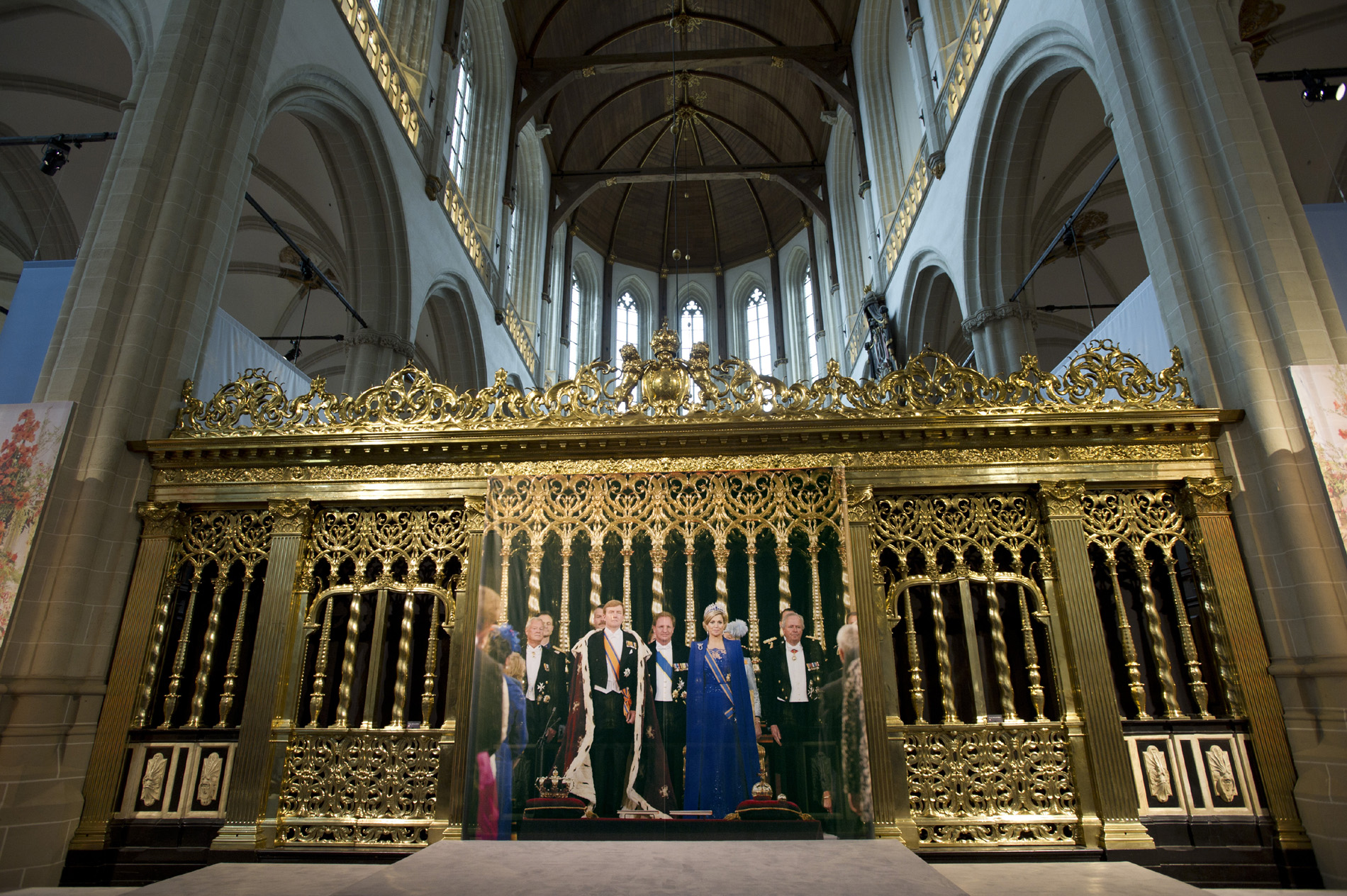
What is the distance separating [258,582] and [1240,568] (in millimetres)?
6997

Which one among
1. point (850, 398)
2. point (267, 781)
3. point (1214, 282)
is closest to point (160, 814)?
point (267, 781)

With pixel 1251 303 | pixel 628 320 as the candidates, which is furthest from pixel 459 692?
pixel 628 320

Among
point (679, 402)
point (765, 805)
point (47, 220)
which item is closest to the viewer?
point (765, 805)

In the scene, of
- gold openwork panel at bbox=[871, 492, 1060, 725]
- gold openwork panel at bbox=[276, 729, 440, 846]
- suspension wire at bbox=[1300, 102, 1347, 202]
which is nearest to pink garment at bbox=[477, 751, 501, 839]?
gold openwork panel at bbox=[276, 729, 440, 846]

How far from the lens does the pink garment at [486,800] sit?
14.6ft

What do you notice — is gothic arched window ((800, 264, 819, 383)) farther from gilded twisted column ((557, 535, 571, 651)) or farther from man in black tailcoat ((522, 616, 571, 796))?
man in black tailcoat ((522, 616, 571, 796))

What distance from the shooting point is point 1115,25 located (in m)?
5.62

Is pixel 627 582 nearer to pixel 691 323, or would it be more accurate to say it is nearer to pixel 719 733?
pixel 719 733

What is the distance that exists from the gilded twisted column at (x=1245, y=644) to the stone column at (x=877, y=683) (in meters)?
2.07

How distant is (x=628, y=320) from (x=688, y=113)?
718 cm

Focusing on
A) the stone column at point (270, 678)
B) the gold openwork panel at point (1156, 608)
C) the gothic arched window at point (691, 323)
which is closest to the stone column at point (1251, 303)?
the gold openwork panel at point (1156, 608)

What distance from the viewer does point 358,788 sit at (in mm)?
4637

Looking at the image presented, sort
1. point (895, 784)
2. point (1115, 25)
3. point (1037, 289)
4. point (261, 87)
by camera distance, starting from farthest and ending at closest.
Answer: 1. point (1037, 289)
2. point (261, 87)
3. point (1115, 25)
4. point (895, 784)

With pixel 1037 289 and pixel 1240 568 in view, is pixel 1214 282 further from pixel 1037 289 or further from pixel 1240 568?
pixel 1037 289
